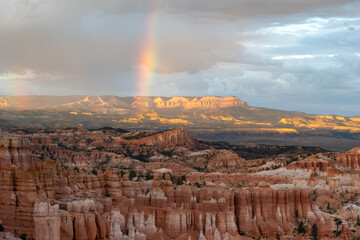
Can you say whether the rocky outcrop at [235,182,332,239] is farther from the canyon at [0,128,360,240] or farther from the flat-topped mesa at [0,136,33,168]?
the flat-topped mesa at [0,136,33,168]

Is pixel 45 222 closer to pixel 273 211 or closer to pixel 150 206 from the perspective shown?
pixel 150 206

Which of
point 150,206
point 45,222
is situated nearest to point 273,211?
point 150,206

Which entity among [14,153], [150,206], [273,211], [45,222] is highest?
[14,153]

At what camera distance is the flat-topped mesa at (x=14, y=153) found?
49969mm

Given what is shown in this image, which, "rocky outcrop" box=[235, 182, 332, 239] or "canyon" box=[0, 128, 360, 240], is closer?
"canyon" box=[0, 128, 360, 240]

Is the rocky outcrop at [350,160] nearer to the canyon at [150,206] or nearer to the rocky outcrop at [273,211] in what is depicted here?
the canyon at [150,206]

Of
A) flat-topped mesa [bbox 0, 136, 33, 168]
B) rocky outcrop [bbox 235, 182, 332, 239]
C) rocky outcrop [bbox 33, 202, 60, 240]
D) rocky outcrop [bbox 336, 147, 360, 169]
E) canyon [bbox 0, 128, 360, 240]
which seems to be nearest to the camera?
rocky outcrop [bbox 33, 202, 60, 240]

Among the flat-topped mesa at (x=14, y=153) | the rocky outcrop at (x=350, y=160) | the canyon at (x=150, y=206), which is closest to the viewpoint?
the canyon at (x=150, y=206)

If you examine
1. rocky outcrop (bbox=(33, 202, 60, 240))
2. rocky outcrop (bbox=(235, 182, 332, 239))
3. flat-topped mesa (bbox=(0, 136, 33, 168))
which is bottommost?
rocky outcrop (bbox=(235, 182, 332, 239))

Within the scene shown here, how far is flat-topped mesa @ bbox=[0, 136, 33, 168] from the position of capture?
50.0 metres

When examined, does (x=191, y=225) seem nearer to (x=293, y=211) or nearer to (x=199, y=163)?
(x=293, y=211)

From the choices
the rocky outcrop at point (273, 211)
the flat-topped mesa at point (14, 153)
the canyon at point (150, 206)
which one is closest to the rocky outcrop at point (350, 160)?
the canyon at point (150, 206)

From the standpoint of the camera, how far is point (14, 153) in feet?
168

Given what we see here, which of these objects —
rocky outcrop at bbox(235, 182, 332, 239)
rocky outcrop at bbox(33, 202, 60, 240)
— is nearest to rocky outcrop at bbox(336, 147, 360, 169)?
rocky outcrop at bbox(235, 182, 332, 239)
